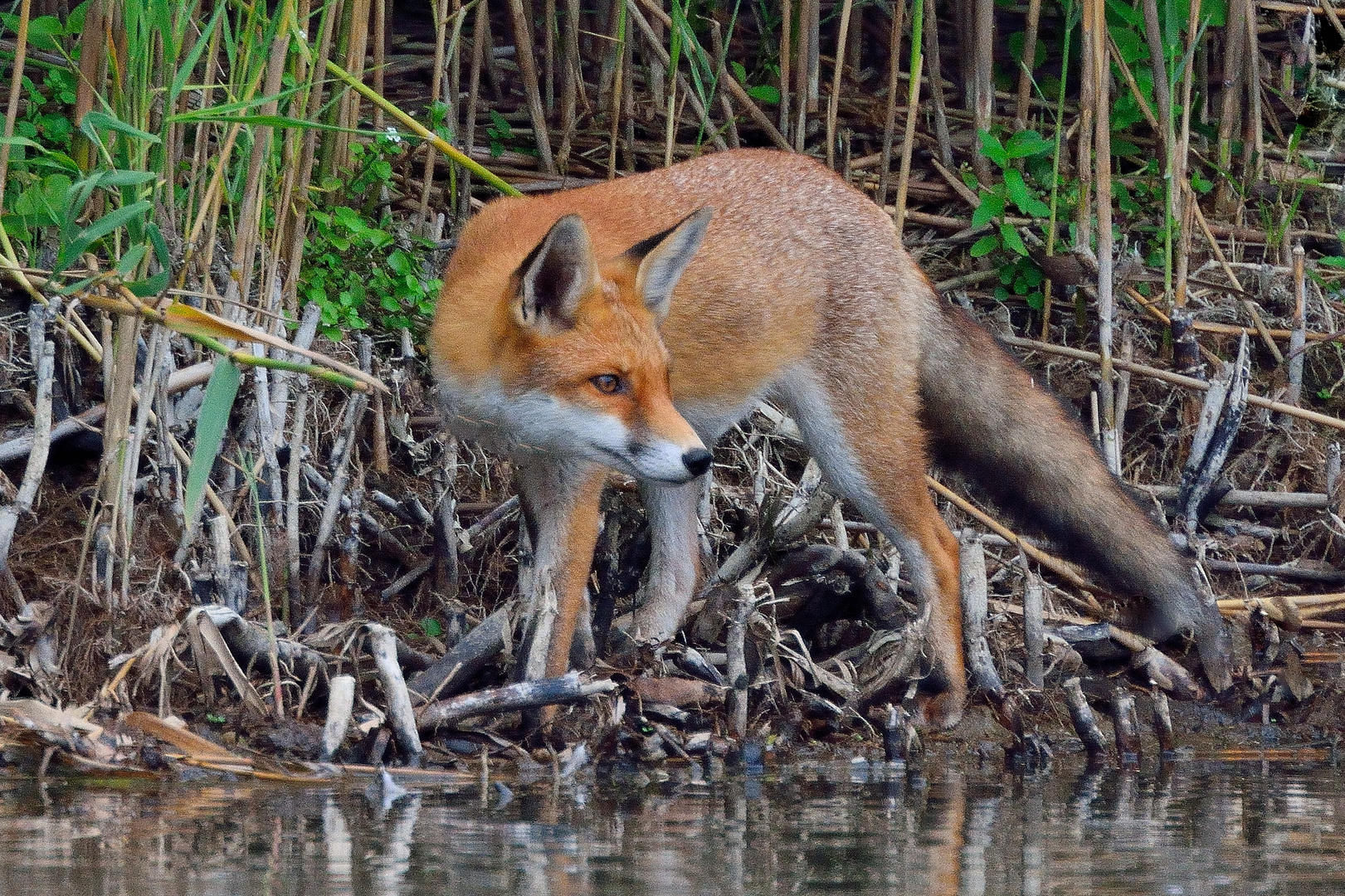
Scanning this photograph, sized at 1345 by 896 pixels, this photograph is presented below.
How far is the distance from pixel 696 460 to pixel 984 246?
111 inches

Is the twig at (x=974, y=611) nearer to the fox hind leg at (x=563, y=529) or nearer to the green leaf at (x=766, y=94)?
the fox hind leg at (x=563, y=529)

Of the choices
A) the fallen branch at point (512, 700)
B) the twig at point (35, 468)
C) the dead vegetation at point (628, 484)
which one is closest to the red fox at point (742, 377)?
the dead vegetation at point (628, 484)

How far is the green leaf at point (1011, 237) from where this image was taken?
658 cm

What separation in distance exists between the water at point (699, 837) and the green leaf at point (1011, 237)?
2969 millimetres

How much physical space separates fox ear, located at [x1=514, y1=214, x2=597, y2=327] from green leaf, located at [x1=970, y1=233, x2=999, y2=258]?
265 centimetres

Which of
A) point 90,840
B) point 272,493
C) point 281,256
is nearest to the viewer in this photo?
point 90,840

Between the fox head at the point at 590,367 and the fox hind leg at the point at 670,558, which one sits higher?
the fox head at the point at 590,367

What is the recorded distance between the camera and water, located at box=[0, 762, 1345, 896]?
112 inches

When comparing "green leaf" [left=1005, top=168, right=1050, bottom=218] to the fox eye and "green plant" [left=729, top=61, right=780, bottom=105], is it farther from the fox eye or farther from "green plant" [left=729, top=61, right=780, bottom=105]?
the fox eye

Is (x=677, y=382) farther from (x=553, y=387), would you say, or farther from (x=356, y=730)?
(x=356, y=730)

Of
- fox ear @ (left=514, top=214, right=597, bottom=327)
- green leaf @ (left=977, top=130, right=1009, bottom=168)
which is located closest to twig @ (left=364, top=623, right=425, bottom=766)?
fox ear @ (left=514, top=214, right=597, bottom=327)

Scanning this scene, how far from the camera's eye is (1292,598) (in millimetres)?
5559

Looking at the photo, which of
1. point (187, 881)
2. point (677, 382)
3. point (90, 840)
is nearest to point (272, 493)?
point (677, 382)

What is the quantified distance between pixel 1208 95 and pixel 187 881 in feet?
20.6
